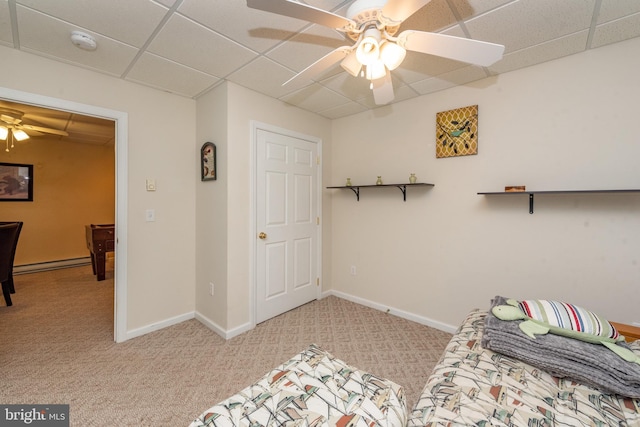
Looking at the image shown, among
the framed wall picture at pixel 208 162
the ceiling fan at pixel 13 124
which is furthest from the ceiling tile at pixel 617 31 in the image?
the ceiling fan at pixel 13 124

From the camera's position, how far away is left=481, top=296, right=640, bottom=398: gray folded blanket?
3.21 ft

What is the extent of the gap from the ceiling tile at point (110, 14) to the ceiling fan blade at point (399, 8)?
50.5 inches

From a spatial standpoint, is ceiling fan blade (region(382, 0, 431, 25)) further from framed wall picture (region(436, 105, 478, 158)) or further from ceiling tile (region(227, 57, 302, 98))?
framed wall picture (region(436, 105, 478, 158))

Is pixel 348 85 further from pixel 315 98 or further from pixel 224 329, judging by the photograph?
pixel 224 329

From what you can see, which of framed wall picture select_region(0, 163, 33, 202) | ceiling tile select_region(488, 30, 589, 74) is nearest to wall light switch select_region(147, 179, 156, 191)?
ceiling tile select_region(488, 30, 589, 74)

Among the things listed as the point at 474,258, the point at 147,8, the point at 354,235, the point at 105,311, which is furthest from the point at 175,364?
the point at 474,258

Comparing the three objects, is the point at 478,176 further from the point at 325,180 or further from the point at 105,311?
the point at 105,311

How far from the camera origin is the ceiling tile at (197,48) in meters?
1.70

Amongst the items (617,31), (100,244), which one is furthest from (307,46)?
(100,244)

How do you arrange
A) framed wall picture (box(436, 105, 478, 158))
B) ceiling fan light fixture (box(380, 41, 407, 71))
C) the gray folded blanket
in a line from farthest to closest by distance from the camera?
framed wall picture (box(436, 105, 478, 158))
ceiling fan light fixture (box(380, 41, 407, 71))
the gray folded blanket

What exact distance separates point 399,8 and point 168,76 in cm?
209

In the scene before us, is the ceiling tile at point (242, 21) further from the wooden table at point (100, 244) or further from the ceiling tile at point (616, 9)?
the wooden table at point (100, 244)

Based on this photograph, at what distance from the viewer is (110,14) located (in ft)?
5.13

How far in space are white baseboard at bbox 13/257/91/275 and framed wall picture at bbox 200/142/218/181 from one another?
13.7ft
